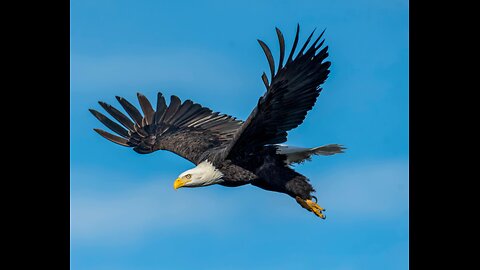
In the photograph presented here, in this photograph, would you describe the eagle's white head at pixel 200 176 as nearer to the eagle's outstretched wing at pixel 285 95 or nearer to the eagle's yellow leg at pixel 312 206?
the eagle's outstretched wing at pixel 285 95

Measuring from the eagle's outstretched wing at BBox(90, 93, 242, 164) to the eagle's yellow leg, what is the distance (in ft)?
5.17

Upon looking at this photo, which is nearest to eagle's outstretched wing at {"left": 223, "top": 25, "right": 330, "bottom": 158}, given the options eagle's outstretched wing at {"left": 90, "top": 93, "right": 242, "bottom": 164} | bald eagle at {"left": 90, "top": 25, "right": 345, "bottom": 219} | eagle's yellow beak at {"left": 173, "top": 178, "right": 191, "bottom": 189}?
bald eagle at {"left": 90, "top": 25, "right": 345, "bottom": 219}

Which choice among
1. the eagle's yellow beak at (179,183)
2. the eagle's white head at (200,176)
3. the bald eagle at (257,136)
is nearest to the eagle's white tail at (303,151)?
the bald eagle at (257,136)

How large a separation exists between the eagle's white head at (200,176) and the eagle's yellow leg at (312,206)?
3.03 feet

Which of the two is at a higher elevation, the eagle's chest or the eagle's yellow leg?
the eagle's chest

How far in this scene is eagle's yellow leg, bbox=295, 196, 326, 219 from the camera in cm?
885

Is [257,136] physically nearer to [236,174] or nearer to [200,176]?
[236,174]

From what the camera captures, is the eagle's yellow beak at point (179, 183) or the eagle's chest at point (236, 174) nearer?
the eagle's chest at point (236, 174)

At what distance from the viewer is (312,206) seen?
8859mm

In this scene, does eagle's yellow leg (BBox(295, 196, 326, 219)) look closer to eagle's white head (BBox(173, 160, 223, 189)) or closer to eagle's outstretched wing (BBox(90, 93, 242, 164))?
eagle's white head (BBox(173, 160, 223, 189))

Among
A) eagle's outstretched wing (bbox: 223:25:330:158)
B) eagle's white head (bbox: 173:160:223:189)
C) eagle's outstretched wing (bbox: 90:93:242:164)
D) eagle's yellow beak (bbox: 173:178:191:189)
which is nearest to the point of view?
eagle's outstretched wing (bbox: 223:25:330:158)

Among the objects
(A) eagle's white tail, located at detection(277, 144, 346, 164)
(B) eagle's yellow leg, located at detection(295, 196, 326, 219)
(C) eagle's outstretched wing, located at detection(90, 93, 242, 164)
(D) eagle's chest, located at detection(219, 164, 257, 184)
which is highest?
(C) eagle's outstretched wing, located at detection(90, 93, 242, 164)

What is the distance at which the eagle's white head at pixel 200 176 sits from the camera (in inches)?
344
